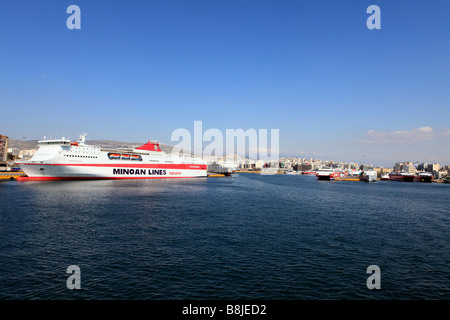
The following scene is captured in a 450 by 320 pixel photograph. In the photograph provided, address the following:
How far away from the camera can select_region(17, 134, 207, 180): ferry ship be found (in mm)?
69750

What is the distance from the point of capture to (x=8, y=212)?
28.3m

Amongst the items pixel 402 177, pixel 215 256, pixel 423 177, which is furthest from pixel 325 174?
pixel 215 256

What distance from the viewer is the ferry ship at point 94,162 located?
229ft

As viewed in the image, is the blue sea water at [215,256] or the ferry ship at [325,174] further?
the ferry ship at [325,174]

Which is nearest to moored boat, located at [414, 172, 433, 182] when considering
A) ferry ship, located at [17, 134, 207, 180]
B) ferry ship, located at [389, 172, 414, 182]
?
ferry ship, located at [389, 172, 414, 182]

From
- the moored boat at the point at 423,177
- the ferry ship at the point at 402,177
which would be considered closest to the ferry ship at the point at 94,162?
the ferry ship at the point at 402,177

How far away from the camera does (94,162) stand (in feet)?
255

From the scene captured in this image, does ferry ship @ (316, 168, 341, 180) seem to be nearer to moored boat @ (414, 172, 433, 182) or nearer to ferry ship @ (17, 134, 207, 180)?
moored boat @ (414, 172, 433, 182)

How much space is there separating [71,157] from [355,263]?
77.6 metres

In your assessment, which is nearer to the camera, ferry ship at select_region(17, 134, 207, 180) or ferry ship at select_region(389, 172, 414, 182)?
ferry ship at select_region(17, 134, 207, 180)

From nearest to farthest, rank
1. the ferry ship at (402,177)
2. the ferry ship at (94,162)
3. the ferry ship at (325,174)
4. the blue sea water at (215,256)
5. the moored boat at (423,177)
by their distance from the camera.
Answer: the blue sea water at (215,256) < the ferry ship at (94,162) < the ferry ship at (325,174) < the ferry ship at (402,177) < the moored boat at (423,177)

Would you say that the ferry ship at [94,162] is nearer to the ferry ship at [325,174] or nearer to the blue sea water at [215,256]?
the blue sea water at [215,256]
